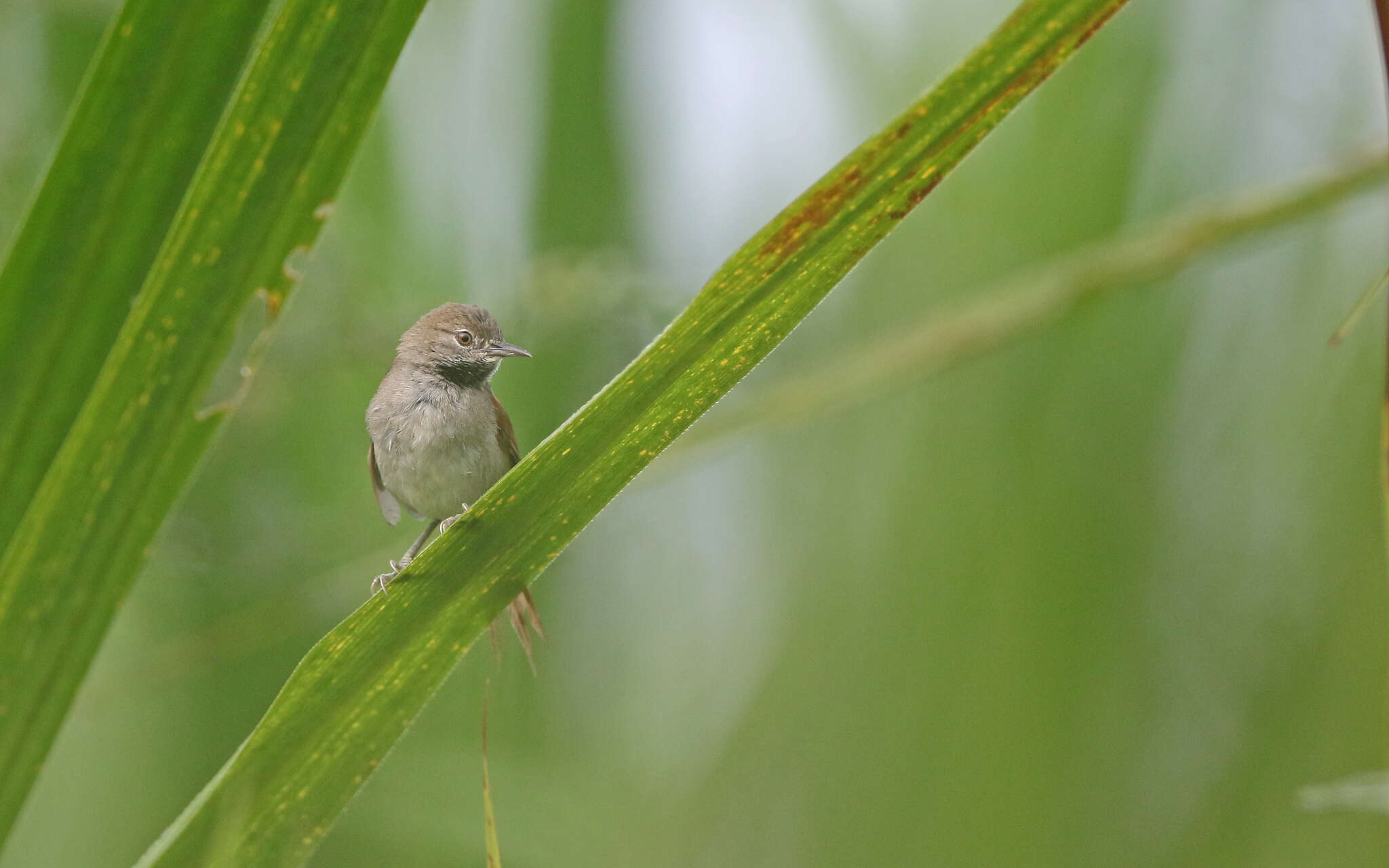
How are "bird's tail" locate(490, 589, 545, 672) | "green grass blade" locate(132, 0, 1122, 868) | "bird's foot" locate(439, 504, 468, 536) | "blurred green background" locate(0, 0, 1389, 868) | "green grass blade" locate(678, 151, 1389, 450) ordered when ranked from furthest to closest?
"blurred green background" locate(0, 0, 1389, 868), "green grass blade" locate(678, 151, 1389, 450), "bird's tail" locate(490, 589, 545, 672), "bird's foot" locate(439, 504, 468, 536), "green grass blade" locate(132, 0, 1122, 868)

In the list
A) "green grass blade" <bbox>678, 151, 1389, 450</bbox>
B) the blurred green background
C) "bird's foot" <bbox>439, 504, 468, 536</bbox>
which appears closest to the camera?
"bird's foot" <bbox>439, 504, 468, 536</bbox>

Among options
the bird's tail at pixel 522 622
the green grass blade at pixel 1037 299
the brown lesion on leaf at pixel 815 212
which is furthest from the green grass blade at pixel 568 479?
the green grass blade at pixel 1037 299

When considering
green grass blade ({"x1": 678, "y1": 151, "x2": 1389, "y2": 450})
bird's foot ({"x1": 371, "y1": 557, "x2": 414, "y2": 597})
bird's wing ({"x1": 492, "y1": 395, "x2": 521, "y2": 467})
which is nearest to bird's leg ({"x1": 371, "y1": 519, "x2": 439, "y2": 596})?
bird's foot ({"x1": 371, "y1": 557, "x2": 414, "y2": 597})

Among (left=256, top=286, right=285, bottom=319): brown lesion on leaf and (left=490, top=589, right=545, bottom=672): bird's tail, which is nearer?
(left=256, top=286, right=285, bottom=319): brown lesion on leaf

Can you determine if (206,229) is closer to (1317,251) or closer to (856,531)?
(856,531)

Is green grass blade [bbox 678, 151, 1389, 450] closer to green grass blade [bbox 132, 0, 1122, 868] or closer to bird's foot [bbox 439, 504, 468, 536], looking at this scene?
bird's foot [bbox 439, 504, 468, 536]

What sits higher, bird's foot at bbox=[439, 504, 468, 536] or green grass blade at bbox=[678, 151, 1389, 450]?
bird's foot at bbox=[439, 504, 468, 536]

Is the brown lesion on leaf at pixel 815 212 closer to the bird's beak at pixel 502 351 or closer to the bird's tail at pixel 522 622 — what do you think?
the bird's tail at pixel 522 622
